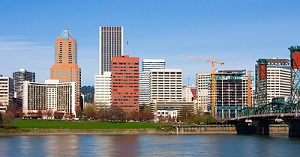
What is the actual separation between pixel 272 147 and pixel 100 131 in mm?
67901

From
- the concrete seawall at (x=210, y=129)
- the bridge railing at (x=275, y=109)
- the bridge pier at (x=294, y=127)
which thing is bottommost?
the concrete seawall at (x=210, y=129)

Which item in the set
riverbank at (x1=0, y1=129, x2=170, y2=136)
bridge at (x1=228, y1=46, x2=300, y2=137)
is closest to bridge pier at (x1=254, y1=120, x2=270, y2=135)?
bridge at (x1=228, y1=46, x2=300, y2=137)

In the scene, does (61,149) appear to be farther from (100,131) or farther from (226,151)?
(100,131)

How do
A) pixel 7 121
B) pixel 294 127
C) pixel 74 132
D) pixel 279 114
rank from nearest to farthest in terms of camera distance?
pixel 279 114
pixel 294 127
pixel 7 121
pixel 74 132

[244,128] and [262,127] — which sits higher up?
[262,127]

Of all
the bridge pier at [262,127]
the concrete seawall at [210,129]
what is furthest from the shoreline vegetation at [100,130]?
the bridge pier at [262,127]

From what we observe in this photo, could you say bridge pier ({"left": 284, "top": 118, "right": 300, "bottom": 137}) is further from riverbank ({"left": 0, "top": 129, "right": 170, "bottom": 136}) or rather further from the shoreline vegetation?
riverbank ({"left": 0, "top": 129, "right": 170, "bottom": 136})

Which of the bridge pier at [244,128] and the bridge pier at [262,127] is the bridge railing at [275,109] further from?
the bridge pier at [244,128]

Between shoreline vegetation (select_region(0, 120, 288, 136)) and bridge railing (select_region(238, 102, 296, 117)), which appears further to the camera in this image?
shoreline vegetation (select_region(0, 120, 288, 136))

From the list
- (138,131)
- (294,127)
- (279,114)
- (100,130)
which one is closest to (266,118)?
(294,127)

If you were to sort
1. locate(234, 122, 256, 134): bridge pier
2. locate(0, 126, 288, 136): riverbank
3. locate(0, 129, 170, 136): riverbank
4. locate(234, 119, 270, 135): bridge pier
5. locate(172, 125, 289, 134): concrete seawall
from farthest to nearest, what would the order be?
locate(172, 125, 289, 134): concrete seawall → locate(234, 122, 256, 134): bridge pier → locate(234, 119, 270, 135): bridge pier → locate(0, 126, 288, 136): riverbank → locate(0, 129, 170, 136): riverbank

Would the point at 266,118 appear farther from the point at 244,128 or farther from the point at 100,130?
the point at 100,130

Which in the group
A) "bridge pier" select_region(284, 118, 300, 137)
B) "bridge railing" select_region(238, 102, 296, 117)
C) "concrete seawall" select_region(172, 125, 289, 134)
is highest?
"bridge railing" select_region(238, 102, 296, 117)

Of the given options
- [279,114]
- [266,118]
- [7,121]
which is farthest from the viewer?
[7,121]
